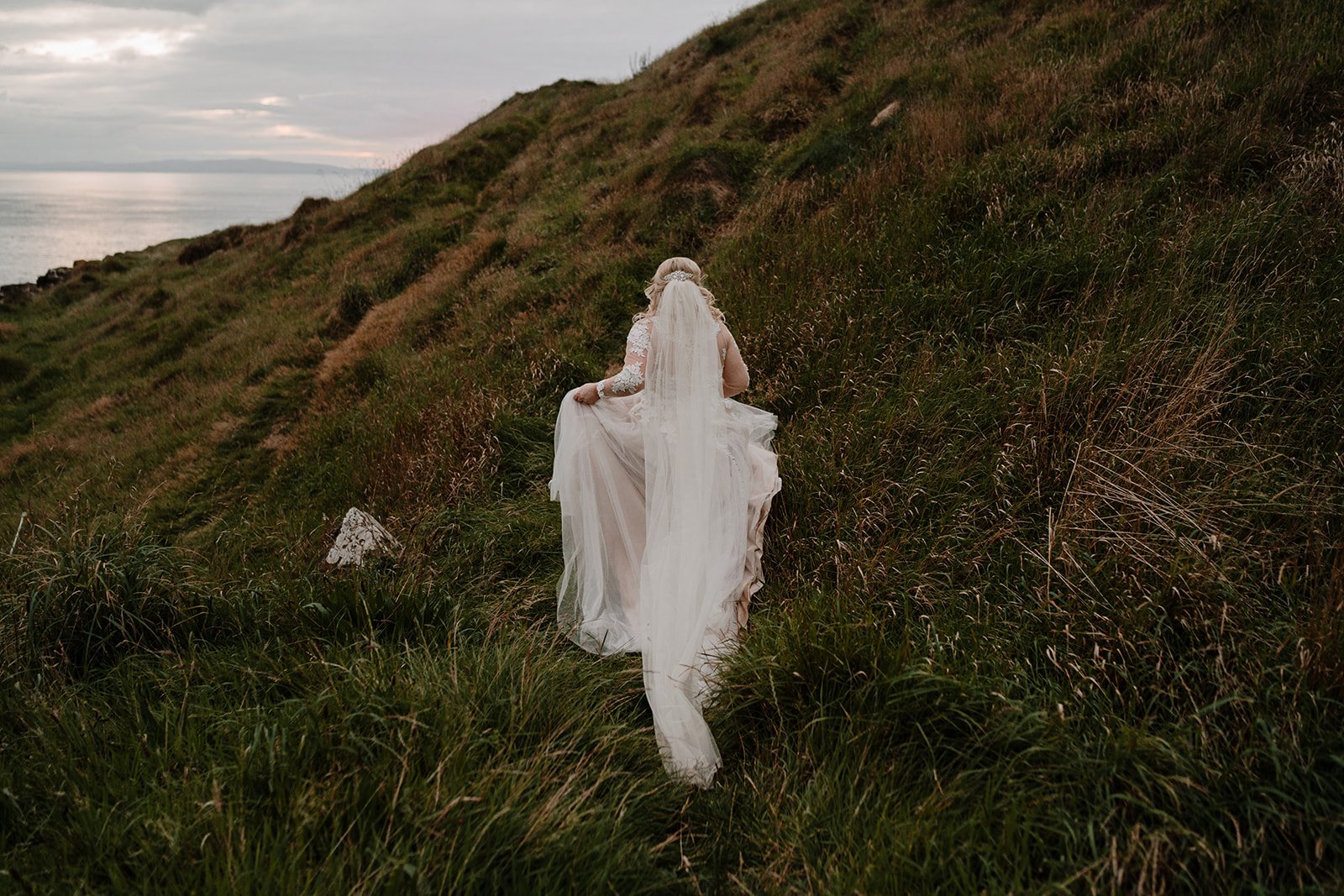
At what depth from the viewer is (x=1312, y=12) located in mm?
6770

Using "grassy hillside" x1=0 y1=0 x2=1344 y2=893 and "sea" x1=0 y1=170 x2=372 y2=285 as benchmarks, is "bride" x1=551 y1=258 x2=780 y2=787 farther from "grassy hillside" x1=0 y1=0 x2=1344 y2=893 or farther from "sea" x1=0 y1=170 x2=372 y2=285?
"sea" x1=0 y1=170 x2=372 y2=285

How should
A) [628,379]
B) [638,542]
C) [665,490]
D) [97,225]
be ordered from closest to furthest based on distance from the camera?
[665,490]
[638,542]
[628,379]
[97,225]

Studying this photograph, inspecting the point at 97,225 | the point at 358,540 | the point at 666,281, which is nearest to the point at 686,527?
the point at 666,281

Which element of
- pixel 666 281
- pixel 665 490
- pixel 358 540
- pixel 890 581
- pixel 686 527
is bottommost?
pixel 358 540

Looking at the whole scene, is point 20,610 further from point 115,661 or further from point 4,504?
point 4,504

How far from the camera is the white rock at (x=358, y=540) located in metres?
5.02

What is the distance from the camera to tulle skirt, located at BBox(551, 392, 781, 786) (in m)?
3.70

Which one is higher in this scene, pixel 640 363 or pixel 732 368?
pixel 640 363

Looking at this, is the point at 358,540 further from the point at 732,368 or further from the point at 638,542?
the point at 732,368

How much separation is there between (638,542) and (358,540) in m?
2.36

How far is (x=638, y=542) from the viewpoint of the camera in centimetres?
455

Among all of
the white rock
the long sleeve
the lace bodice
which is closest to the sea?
the white rock

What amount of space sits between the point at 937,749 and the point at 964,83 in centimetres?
917

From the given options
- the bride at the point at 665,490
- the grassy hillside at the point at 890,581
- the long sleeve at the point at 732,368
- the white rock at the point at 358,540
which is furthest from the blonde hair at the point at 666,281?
the white rock at the point at 358,540
